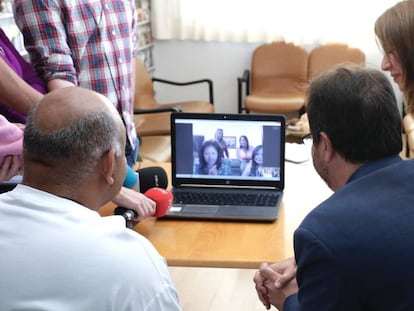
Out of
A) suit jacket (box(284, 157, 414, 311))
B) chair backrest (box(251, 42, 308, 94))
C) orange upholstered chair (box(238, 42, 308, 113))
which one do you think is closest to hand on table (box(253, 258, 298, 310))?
suit jacket (box(284, 157, 414, 311))

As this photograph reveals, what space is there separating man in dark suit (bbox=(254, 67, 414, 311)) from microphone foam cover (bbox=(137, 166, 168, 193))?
2.44ft

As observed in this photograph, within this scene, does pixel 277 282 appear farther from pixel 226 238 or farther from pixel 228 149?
pixel 228 149

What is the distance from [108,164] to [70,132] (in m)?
0.10

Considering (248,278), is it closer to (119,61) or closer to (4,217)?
(119,61)

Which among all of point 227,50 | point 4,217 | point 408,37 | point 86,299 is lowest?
point 227,50

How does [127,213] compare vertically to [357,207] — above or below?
below

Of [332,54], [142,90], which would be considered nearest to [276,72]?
A: [332,54]

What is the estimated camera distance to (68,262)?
1088 millimetres

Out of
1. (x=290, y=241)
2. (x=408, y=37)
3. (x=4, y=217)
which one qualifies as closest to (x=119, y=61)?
(x=290, y=241)

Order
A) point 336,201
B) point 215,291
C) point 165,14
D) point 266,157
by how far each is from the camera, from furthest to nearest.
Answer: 1. point 165,14
2. point 215,291
3. point 266,157
4. point 336,201

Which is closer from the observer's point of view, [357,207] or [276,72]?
[357,207]

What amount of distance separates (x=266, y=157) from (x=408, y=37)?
0.74 metres

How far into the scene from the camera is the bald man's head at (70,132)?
1.19 meters

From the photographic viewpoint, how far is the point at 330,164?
4.62ft
